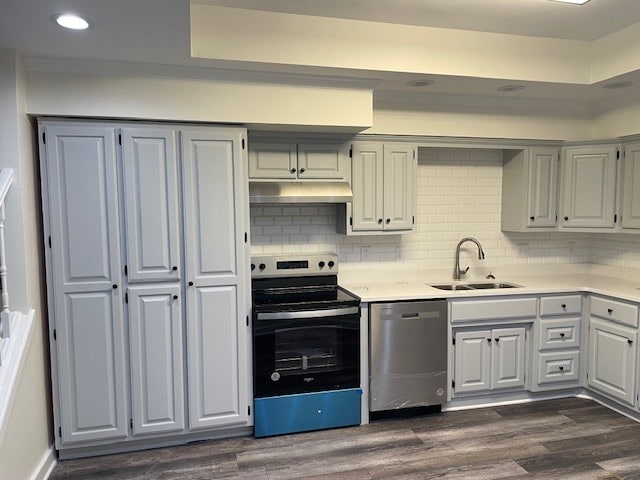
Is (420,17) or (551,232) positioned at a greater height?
(420,17)

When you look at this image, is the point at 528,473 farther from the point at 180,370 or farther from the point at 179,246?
the point at 179,246

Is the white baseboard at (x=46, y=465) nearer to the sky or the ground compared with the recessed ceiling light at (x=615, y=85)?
nearer to the ground

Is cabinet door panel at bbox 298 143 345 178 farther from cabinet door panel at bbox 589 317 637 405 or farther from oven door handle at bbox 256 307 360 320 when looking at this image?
cabinet door panel at bbox 589 317 637 405

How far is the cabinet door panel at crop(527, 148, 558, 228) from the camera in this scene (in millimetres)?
3854

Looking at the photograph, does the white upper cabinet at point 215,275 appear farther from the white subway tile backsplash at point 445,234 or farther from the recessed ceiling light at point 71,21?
the recessed ceiling light at point 71,21

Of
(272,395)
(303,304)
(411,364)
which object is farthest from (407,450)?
(303,304)

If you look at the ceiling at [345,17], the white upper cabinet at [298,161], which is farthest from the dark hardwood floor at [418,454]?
the ceiling at [345,17]

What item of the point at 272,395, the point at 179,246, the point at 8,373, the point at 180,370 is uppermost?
the point at 179,246

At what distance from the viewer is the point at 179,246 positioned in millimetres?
2877

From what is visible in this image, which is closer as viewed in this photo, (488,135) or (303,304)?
(303,304)

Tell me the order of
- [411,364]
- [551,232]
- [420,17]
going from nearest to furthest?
1. [420,17]
2. [411,364]
3. [551,232]

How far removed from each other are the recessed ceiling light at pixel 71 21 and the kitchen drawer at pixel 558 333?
3474mm

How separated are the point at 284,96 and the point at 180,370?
186 centimetres

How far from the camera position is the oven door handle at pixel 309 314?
9.85ft
